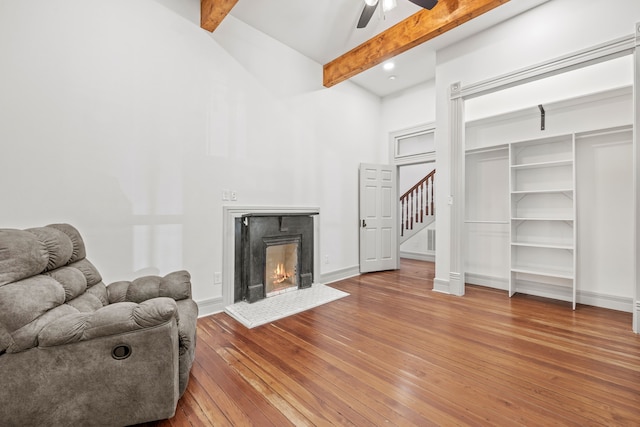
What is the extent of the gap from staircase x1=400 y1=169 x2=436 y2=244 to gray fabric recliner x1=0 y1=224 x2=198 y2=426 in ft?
20.5

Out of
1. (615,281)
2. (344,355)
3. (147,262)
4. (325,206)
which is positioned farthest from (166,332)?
(615,281)

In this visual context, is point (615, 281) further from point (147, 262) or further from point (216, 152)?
point (147, 262)

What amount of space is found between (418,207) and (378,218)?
217 centimetres

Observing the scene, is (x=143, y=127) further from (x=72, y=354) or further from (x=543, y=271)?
(x=543, y=271)

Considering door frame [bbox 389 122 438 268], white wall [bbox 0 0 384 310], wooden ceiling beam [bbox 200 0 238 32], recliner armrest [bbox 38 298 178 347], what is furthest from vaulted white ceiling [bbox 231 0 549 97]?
recliner armrest [bbox 38 298 178 347]

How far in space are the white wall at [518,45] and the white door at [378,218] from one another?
139 centimetres

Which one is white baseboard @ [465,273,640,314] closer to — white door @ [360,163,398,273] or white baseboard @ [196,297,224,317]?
white door @ [360,163,398,273]

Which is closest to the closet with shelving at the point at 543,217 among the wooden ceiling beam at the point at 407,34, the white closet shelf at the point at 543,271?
→ the white closet shelf at the point at 543,271

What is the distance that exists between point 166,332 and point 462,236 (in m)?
3.84

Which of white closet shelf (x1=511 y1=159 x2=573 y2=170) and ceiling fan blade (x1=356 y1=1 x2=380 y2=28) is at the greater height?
ceiling fan blade (x1=356 y1=1 x2=380 y2=28)

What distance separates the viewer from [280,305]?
3.49m

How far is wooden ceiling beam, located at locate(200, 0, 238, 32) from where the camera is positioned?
9.43ft

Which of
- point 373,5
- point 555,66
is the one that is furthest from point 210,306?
point 555,66

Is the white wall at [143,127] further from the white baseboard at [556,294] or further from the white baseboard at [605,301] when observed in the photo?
the white baseboard at [605,301]
